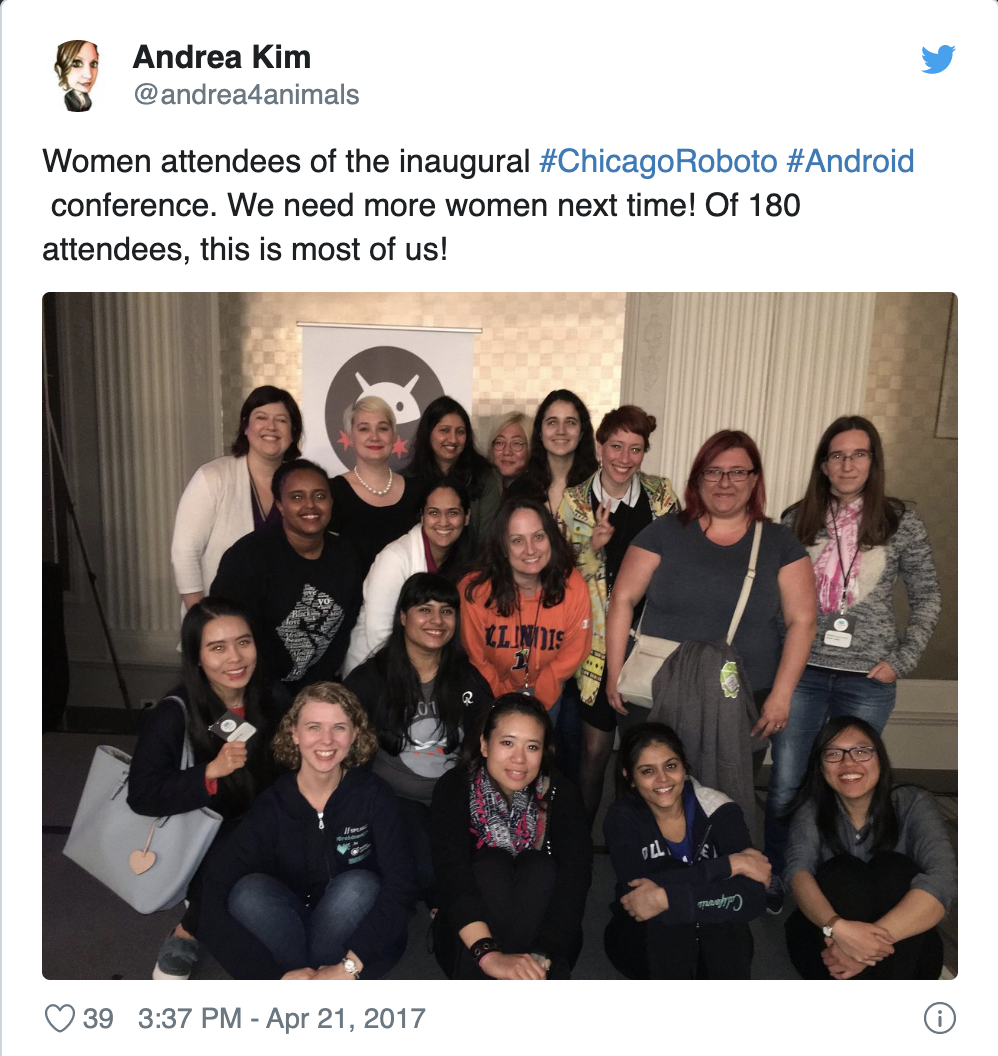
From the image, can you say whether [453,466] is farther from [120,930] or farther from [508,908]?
[120,930]

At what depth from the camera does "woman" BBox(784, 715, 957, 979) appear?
1.77 metres

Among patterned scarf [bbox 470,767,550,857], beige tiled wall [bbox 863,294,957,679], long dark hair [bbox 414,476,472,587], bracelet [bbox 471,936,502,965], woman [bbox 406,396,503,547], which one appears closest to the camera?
bracelet [bbox 471,936,502,965]

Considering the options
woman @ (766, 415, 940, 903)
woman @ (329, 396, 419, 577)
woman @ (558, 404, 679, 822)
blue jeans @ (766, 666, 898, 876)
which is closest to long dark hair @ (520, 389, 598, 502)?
woman @ (558, 404, 679, 822)

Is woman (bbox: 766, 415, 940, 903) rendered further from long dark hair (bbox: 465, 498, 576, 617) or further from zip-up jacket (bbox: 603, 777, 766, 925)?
long dark hair (bbox: 465, 498, 576, 617)

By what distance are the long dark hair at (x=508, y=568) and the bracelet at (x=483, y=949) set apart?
812 millimetres

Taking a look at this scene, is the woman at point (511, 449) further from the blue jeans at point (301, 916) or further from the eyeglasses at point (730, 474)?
the blue jeans at point (301, 916)

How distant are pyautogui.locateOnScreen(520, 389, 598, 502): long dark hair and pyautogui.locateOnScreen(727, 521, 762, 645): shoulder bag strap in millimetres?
633

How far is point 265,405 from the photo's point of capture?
2473 mm

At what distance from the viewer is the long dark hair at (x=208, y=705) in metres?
1.97
